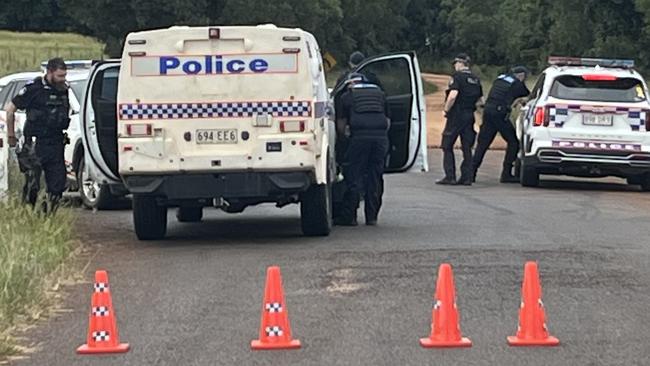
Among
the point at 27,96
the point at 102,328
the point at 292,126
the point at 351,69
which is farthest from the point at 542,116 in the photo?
the point at 102,328

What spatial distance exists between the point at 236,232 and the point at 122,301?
475 cm

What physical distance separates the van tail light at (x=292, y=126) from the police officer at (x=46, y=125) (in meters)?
2.61

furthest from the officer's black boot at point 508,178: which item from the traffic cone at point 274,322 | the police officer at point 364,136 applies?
the traffic cone at point 274,322

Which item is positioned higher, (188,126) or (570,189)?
(188,126)

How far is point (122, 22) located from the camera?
2435 inches

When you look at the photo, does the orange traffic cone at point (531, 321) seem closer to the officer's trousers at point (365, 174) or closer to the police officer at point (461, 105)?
the officer's trousers at point (365, 174)

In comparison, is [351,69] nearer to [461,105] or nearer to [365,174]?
[365,174]

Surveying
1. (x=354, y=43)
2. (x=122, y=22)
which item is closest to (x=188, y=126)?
(x=122, y=22)

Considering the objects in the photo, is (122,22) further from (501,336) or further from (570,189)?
(501,336)

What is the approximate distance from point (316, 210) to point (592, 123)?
7437 mm

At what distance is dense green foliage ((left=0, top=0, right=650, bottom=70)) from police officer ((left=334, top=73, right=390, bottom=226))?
76.8 feet

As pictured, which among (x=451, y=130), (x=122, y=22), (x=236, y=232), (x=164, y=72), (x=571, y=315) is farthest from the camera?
(x=122, y=22)

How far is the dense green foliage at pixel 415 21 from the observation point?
4153cm

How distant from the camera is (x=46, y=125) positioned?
45.7 feet
